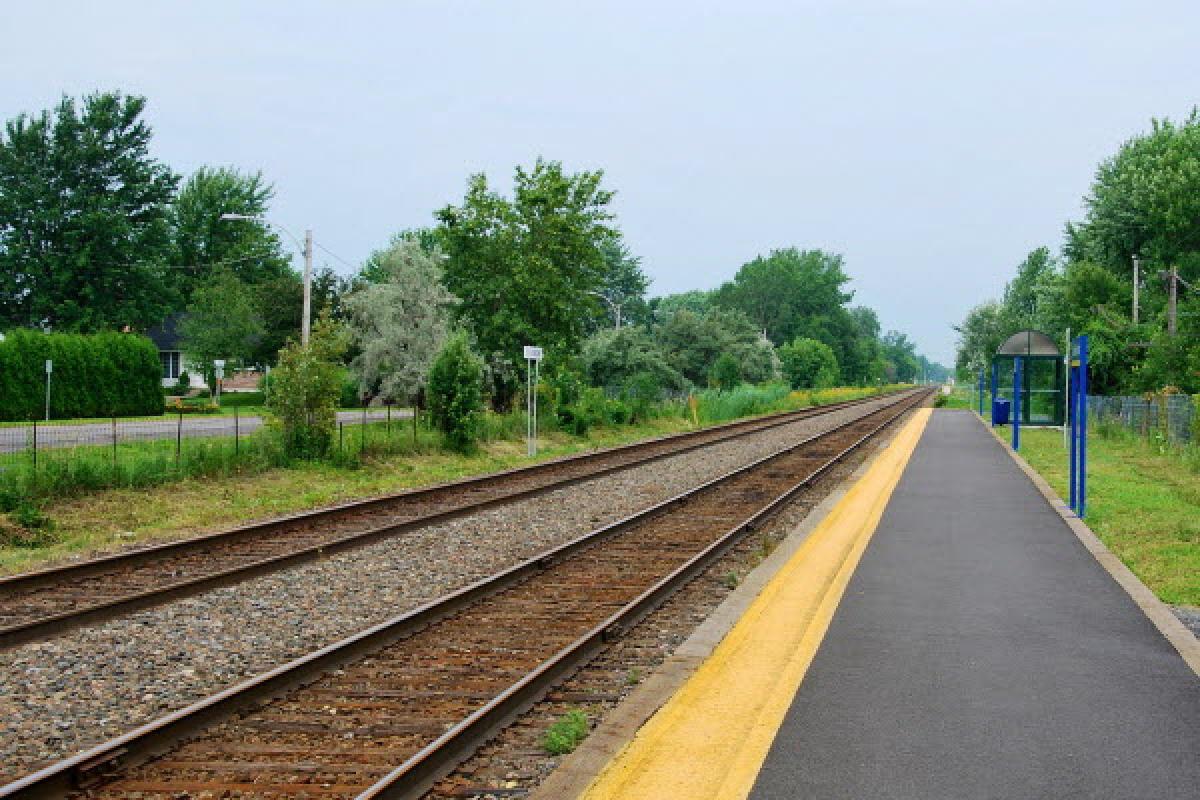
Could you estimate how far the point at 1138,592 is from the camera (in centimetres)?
919

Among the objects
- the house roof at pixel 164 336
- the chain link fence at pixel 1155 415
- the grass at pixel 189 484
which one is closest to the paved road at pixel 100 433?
the grass at pixel 189 484

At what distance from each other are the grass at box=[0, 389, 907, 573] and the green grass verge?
1083 centimetres

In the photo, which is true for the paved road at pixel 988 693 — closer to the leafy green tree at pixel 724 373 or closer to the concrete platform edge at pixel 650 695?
the concrete platform edge at pixel 650 695

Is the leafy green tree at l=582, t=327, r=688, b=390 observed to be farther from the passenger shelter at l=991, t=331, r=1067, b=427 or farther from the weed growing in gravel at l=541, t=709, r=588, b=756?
the weed growing in gravel at l=541, t=709, r=588, b=756

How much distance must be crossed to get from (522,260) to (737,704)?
27.8 meters

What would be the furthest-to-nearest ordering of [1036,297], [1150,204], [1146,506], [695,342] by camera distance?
[1036,297]
[695,342]
[1150,204]
[1146,506]

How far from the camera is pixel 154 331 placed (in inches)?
3031

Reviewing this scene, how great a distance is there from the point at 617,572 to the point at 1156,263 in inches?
1879

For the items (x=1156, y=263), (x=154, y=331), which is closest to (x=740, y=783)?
(x=1156, y=263)

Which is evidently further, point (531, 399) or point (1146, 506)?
point (531, 399)

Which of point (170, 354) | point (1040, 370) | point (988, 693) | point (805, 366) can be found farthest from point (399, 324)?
point (805, 366)

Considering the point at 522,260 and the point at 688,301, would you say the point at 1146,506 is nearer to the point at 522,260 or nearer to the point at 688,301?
the point at 522,260

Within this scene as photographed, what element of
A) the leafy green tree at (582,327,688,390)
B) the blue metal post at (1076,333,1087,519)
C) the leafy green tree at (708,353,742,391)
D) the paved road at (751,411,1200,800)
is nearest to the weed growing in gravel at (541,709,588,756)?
the paved road at (751,411,1200,800)

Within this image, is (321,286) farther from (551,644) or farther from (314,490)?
(551,644)
